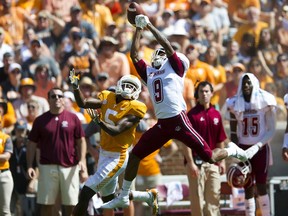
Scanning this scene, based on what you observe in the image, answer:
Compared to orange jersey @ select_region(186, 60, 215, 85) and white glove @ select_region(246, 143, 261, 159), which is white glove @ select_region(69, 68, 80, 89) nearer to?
white glove @ select_region(246, 143, 261, 159)

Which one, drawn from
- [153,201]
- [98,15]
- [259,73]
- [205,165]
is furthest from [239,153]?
[98,15]

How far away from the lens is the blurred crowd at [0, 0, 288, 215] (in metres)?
17.1

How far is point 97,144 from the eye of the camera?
15750mm

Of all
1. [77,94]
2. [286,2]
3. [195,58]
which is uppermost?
[286,2]

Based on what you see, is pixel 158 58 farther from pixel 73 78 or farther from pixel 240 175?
pixel 240 175

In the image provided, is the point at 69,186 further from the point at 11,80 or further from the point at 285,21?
the point at 285,21

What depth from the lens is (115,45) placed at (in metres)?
17.8

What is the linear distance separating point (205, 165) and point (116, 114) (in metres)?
2.04

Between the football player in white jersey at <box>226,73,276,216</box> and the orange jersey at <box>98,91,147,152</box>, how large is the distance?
1.80m

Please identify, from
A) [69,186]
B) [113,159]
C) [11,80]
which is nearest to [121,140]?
[113,159]

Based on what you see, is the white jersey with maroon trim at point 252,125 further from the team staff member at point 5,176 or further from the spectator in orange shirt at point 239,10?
the spectator in orange shirt at point 239,10

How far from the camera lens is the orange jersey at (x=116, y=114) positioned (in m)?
13.4

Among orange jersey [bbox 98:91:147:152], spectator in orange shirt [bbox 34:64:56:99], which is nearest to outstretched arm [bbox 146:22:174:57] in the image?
orange jersey [bbox 98:91:147:152]

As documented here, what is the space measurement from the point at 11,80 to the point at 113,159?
446 centimetres
